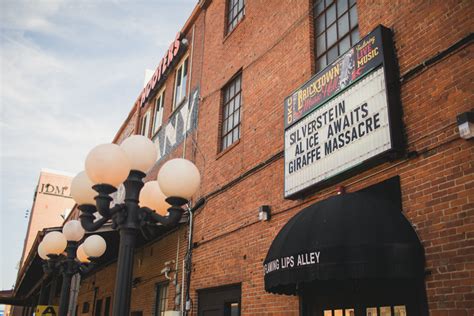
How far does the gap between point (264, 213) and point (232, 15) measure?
5.92m

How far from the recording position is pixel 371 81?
18.8 ft

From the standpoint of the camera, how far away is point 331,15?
757cm

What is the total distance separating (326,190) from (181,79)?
913 centimetres

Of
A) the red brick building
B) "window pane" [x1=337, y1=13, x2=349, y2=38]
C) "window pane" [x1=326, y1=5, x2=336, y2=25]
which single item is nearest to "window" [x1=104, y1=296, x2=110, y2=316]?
the red brick building

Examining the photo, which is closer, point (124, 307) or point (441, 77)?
point (124, 307)

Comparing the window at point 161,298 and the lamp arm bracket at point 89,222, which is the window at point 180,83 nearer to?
the window at point 161,298

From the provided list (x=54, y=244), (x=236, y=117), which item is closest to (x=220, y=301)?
(x=54, y=244)

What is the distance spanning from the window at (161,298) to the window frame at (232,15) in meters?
6.83

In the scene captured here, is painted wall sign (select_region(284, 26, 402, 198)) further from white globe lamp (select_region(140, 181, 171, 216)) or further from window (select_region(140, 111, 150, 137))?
window (select_region(140, 111, 150, 137))

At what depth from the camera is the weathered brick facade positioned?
459cm

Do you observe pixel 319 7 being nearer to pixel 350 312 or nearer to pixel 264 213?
pixel 264 213

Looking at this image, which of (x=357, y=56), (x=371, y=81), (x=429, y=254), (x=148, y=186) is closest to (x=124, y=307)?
(x=148, y=186)

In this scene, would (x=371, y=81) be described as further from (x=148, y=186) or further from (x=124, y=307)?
(x=124, y=307)

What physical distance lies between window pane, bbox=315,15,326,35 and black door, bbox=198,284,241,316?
4849 millimetres
